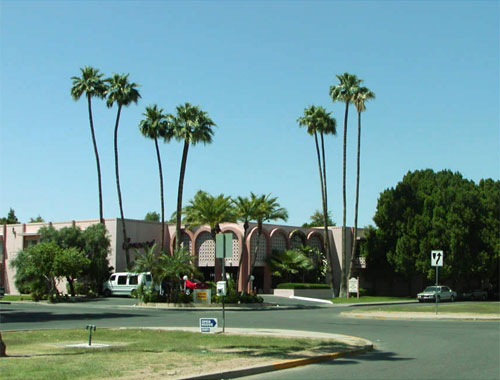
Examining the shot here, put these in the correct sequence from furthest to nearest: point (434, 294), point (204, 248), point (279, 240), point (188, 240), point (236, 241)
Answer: point (279, 240) → point (188, 240) → point (204, 248) → point (236, 241) → point (434, 294)

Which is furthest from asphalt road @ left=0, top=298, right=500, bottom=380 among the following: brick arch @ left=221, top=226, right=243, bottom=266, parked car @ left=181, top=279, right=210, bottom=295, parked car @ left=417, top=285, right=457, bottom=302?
brick arch @ left=221, top=226, right=243, bottom=266

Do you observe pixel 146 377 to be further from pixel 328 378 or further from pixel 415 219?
pixel 415 219

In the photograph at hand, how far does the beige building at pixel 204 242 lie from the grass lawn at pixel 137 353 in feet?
114

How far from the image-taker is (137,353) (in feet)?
44.7

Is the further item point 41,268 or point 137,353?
point 41,268

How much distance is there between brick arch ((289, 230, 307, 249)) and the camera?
191 feet

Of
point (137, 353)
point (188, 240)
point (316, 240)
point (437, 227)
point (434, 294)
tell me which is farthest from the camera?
point (316, 240)

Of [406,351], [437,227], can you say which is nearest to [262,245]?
[437,227]

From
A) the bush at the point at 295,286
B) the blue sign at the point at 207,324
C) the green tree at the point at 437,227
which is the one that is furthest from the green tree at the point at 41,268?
the green tree at the point at 437,227

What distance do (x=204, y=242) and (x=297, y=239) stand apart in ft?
29.2

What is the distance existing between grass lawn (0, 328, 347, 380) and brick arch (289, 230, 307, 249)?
39.5 m

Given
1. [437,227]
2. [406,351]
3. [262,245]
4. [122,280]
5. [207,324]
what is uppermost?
[437,227]

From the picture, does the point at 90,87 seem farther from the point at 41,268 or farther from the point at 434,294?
the point at 434,294

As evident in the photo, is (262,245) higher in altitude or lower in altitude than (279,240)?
lower
